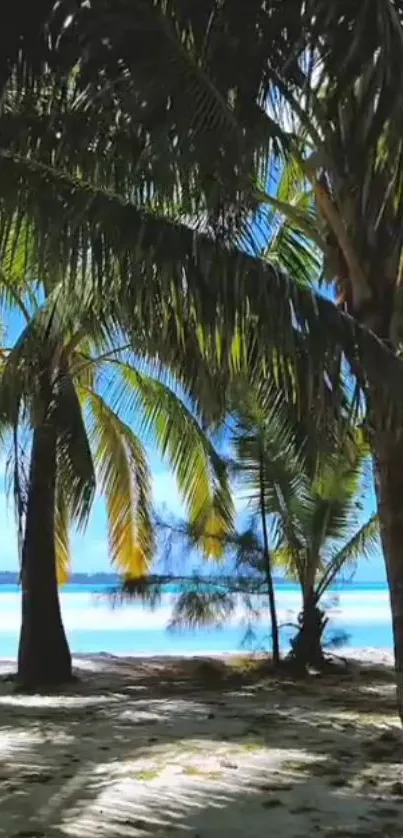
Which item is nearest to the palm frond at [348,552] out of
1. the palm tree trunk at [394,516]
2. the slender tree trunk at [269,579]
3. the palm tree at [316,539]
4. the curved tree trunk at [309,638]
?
the palm tree at [316,539]

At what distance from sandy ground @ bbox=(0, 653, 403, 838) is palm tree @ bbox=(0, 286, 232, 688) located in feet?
3.85

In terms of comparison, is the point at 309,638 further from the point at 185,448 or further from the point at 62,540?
the point at 62,540

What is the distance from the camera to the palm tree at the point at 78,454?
9.21 m

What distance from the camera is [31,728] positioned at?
6836mm

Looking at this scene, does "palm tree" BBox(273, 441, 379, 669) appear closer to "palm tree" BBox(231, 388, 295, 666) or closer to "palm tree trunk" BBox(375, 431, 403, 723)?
"palm tree" BBox(231, 388, 295, 666)

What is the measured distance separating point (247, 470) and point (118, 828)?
23.6 ft

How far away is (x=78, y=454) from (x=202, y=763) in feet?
16.5

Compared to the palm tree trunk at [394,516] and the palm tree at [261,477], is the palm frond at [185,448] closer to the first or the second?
the palm tree at [261,477]

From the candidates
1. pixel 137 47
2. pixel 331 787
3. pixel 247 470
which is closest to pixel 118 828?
pixel 331 787

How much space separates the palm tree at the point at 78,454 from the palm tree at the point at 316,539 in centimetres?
89

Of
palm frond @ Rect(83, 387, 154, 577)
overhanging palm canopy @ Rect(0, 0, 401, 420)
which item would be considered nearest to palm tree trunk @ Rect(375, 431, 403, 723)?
overhanging palm canopy @ Rect(0, 0, 401, 420)

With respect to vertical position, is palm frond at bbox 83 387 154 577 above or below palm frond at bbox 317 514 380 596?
above

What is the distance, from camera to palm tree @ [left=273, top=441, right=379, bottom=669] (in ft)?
35.7

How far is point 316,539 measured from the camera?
10969 millimetres
